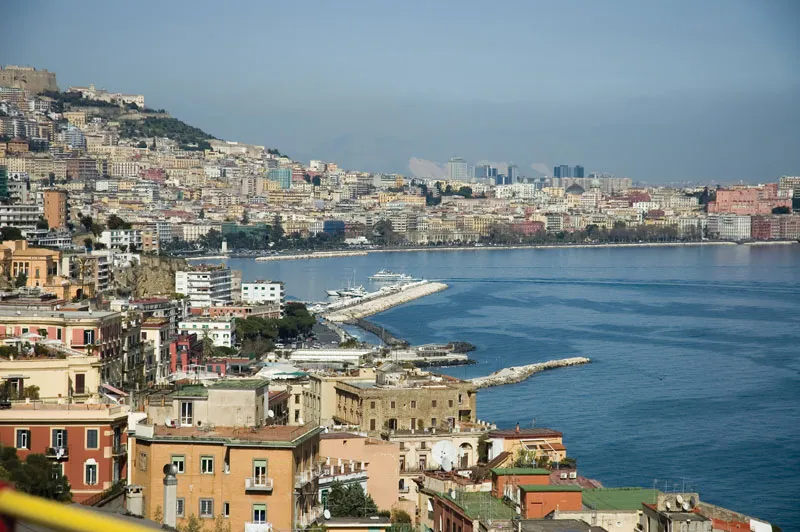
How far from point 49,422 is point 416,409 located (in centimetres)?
300

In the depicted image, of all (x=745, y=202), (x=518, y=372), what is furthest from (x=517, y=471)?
(x=745, y=202)

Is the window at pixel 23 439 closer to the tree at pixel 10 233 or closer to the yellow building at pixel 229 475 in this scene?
the yellow building at pixel 229 475

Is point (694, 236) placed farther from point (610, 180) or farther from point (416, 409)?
point (416, 409)

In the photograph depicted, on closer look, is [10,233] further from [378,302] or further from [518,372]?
[378,302]

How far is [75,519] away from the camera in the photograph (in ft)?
1.65

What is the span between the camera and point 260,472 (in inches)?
132

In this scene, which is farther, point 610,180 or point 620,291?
point 610,180

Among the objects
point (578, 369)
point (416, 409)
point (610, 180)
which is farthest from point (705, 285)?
point (610, 180)

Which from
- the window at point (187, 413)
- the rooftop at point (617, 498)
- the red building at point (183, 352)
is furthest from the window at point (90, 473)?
the red building at point (183, 352)

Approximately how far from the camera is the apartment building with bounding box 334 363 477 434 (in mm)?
6254

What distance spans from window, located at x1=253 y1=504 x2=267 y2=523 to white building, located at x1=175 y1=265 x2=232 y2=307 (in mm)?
12234

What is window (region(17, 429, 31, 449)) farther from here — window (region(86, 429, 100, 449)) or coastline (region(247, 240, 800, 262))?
coastline (region(247, 240, 800, 262))

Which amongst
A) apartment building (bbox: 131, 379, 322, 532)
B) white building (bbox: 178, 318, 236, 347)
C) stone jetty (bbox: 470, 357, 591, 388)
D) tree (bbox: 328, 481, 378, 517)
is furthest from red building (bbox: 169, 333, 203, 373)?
apartment building (bbox: 131, 379, 322, 532)

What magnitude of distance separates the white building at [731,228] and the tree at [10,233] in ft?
134
